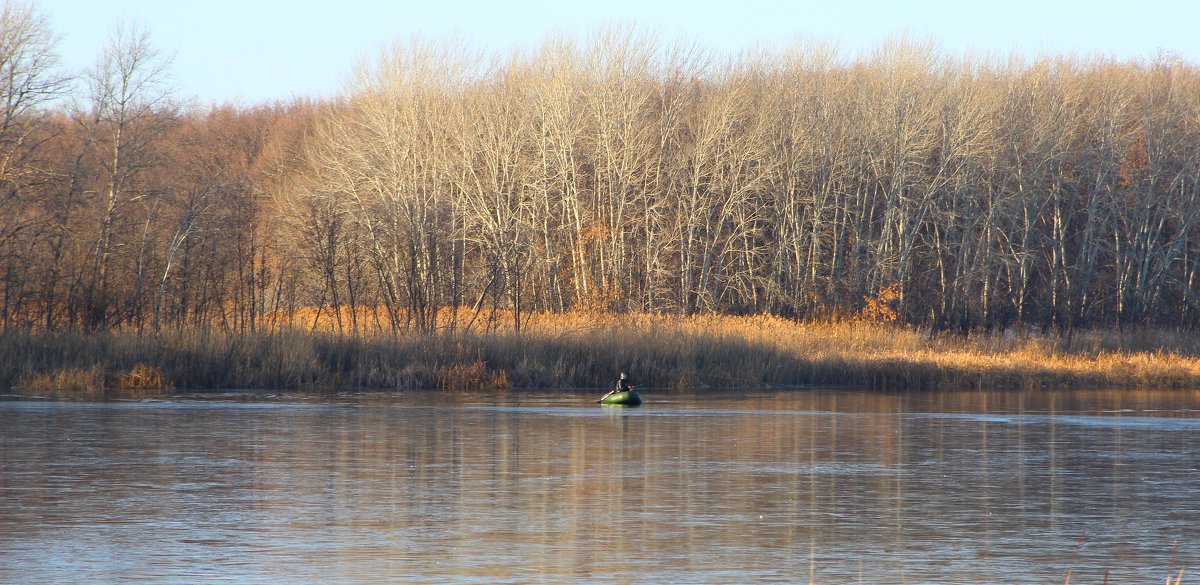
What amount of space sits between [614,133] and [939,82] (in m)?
14.0

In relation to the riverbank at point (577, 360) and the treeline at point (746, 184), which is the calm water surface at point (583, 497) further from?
the treeline at point (746, 184)

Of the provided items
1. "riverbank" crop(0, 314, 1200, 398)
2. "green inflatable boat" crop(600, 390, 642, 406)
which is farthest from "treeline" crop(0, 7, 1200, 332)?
"green inflatable boat" crop(600, 390, 642, 406)

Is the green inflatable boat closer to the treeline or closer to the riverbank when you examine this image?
the riverbank

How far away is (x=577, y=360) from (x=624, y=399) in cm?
787

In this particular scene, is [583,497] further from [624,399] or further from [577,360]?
[577,360]

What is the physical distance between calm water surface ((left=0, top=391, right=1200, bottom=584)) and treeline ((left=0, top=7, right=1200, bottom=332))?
1085 inches

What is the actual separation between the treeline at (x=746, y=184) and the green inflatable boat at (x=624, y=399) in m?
22.8

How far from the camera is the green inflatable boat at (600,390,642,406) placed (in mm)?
26036

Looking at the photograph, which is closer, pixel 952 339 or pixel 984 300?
pixel 952 339

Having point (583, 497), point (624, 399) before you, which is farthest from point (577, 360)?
point (583, 497)

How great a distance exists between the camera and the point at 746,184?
173 feet

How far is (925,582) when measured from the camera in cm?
975

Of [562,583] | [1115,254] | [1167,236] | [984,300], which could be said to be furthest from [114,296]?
[1167,236]

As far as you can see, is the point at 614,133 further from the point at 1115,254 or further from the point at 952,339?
the point at 1115,254
